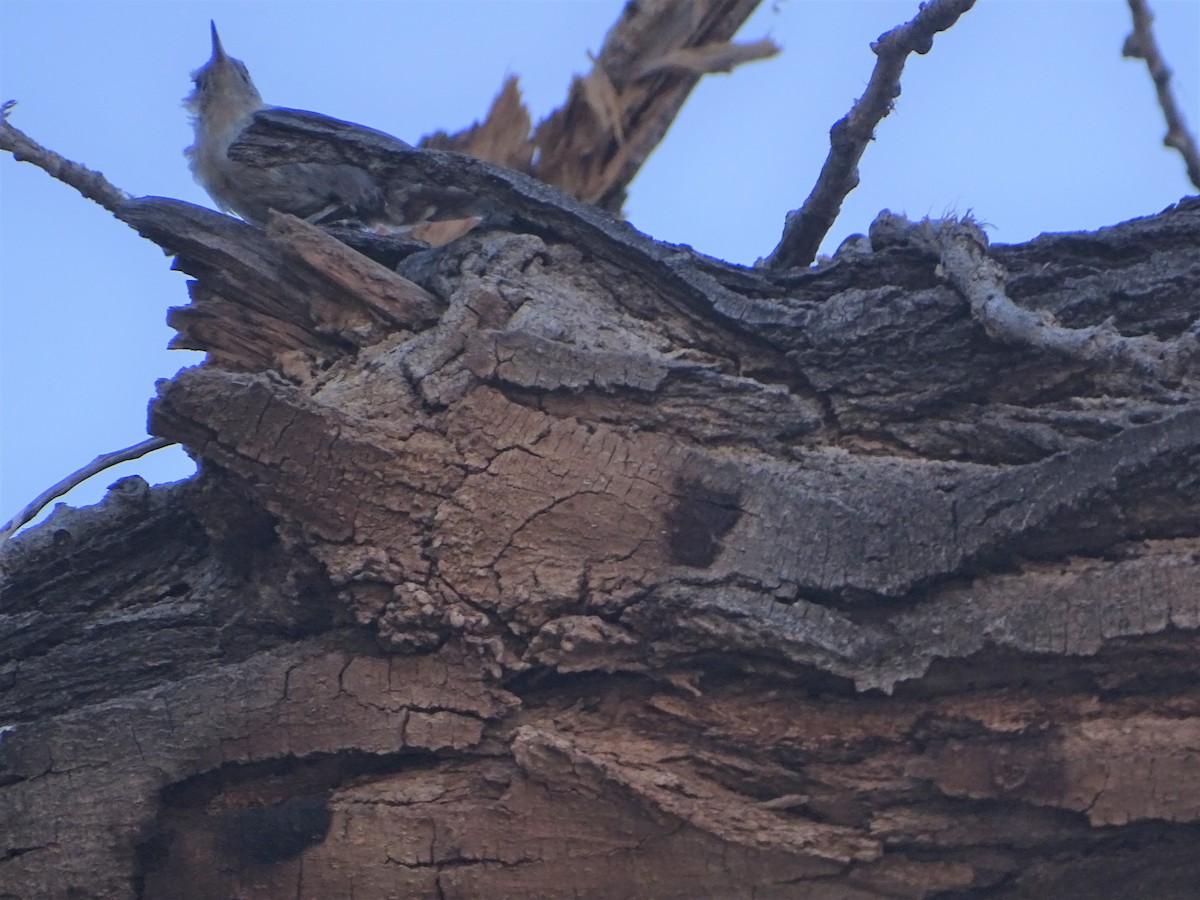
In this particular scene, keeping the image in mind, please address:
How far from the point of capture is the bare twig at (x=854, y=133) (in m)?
2.65

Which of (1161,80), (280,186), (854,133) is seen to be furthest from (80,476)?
(1161,80)

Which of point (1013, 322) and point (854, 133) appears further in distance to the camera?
point (854, 133)

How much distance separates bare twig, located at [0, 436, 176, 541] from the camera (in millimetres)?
2715

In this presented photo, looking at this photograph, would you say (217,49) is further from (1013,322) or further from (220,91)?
(1013,322)

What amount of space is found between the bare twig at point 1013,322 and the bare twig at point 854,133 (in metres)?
0.33

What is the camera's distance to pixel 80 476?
2.87m

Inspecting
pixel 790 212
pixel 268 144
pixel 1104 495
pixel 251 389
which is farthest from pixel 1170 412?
pixel 268 144

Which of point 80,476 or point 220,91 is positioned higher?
point 220,91

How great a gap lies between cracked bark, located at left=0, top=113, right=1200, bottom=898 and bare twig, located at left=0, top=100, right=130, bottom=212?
0.99 feet

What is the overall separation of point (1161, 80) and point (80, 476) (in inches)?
A: 106

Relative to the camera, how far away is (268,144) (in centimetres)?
279

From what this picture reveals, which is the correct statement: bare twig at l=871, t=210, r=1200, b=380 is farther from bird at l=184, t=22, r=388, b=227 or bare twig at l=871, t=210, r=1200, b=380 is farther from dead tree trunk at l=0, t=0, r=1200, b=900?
bird at l=184, t=22, r=388, b=227

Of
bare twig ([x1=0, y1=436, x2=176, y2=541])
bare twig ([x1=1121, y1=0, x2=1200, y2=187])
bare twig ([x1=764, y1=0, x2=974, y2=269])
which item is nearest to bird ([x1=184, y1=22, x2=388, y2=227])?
bare twig ([x1=0, y1=436, x2=176, y2=541])

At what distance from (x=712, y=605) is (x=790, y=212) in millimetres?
1478
